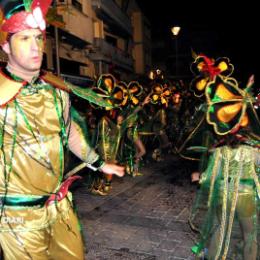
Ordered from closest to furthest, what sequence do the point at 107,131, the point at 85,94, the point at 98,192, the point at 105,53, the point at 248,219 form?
1. the point at 85,94
2. the point at 248,219
3. the point at 98,192
4. the point at 107,131
5. the point at 105,53

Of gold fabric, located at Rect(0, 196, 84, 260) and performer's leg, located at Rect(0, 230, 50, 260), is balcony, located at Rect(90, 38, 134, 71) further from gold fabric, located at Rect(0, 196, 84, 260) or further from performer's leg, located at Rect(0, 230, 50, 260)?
performer's leg, located at Rect(0, 230, 50, 260)

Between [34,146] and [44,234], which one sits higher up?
[34,146]

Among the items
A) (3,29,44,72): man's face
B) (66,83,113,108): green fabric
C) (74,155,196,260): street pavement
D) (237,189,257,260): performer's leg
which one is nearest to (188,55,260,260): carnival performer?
(237,189,257,260): performer's leg

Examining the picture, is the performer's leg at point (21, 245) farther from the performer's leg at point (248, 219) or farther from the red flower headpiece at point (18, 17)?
the performer's leg at point (248, 219)

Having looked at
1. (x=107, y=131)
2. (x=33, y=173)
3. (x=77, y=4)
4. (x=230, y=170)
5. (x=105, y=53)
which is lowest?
(x=230, y=170)

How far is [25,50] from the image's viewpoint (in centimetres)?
233

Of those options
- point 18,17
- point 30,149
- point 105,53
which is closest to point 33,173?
point 30,149


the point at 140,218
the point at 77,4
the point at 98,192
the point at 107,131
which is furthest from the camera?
the point at 77,4

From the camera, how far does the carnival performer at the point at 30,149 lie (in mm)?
2279

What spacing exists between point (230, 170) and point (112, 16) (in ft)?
72.2

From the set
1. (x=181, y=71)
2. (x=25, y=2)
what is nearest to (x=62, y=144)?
(x=25, y=2)

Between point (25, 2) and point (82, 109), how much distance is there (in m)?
8.35

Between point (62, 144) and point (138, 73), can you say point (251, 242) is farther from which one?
point (138, 73)

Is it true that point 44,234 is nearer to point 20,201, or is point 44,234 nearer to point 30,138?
point 20,201
